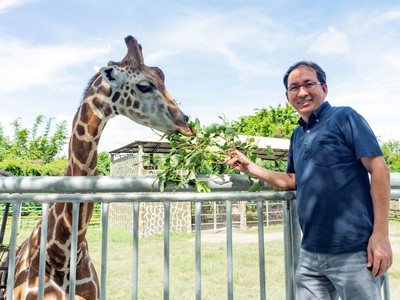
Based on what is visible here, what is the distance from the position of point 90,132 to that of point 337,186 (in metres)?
2.09

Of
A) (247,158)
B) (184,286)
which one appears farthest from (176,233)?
(247,158)

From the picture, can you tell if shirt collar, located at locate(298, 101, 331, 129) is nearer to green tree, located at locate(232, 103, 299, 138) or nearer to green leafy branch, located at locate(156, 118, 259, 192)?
green leafy branch, located at locate(156, 118, 259, 192)

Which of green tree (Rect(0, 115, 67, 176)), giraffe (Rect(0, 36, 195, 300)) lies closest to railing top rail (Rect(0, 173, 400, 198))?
giraffe (Rect(0, 36, 195, 300))

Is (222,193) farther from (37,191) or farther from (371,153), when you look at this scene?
(37,191)

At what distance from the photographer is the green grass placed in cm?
645

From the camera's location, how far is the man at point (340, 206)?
1850mm

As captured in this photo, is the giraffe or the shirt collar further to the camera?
the giraffe

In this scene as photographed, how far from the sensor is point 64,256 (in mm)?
2787

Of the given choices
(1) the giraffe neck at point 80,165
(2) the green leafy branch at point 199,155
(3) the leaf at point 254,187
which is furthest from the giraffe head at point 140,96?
(3) the leaf at point 254,187

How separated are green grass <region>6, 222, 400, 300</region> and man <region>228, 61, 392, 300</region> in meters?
3.82

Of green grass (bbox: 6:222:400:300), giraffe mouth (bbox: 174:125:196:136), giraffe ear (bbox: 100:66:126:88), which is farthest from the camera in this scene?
green grass (bbox: 6:222:400:300)

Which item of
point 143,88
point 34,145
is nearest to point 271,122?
point 34,145

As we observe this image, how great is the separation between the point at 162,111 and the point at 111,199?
1.58 meters

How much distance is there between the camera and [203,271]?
26.3ft
